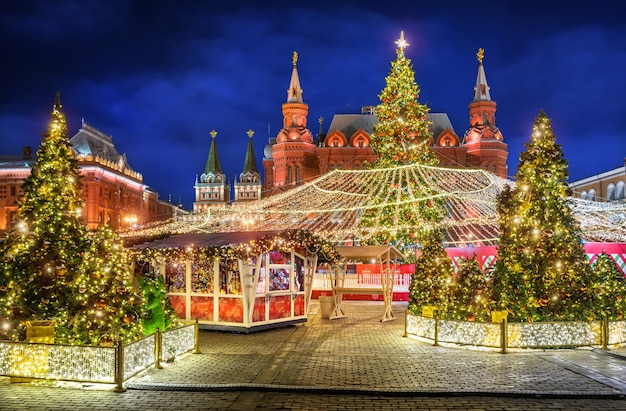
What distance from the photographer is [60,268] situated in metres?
9.88

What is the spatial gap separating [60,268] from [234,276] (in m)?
5.87

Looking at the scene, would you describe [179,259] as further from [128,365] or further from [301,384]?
[301,384]

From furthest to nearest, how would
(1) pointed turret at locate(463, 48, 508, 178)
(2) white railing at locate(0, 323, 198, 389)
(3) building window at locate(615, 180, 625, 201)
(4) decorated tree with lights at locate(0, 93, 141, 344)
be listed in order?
(1) pointed turret at locate(463, 48, 508, 178) → (3) building window at locate(615, 180, 625, 201) → (4) decorated tree with lights at locate(0, 93, 141, 344) → (2) white railing at locate(0, 323, 198, 389)

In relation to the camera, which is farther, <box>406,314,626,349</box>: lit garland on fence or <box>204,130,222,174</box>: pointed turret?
<box>204,130,222,174</box>: pointed turret

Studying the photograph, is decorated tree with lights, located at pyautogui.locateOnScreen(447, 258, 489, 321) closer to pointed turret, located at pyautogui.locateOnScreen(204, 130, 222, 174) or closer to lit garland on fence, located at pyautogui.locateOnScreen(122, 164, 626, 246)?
lit garland on fence, located at pyautogui.locateOnScreen(122, 164, 626, 246)

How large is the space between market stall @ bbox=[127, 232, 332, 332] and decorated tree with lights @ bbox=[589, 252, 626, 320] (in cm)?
728

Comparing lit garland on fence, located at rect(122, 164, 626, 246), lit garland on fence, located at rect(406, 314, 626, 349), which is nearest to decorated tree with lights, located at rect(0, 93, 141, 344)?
lit garland on fence, located at rect(406, 314, 626, 349)

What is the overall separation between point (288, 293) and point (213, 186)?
93.4m

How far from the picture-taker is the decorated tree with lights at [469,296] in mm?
12492

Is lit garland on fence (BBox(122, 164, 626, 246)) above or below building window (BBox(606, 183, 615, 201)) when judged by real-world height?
below

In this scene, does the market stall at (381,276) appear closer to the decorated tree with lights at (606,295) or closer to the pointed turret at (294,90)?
the decorated tree with lights at (606,295)

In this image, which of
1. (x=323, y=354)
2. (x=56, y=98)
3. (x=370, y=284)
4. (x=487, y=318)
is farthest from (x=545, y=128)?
(x=370, y=284)

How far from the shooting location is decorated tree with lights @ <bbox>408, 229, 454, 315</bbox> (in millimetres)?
14312

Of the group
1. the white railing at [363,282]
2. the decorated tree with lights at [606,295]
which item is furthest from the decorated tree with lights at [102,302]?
the white railing at [363,282]
